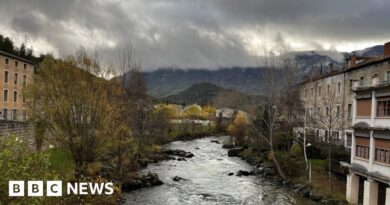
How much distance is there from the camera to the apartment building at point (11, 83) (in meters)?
69.4

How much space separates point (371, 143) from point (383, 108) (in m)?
2.90

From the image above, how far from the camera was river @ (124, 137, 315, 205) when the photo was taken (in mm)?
37062

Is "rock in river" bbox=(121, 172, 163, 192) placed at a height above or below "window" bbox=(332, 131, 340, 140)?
below

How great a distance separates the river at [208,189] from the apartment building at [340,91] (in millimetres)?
9191

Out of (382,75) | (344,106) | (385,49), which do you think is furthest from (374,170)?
(344,106)

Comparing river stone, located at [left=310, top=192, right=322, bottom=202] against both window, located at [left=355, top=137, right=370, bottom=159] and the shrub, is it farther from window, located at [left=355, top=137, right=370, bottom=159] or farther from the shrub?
the shrub

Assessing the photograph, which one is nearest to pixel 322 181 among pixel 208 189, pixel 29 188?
pixel 208 189

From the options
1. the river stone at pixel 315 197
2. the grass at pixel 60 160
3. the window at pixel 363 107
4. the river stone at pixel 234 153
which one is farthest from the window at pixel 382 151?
the river stone at pixel 234 153

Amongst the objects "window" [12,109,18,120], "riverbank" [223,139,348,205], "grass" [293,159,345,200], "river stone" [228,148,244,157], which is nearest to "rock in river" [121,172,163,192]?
"riverbank" [223,139,348,205]

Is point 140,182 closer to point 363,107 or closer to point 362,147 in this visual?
point 362,147

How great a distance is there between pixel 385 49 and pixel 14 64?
59.8 metres

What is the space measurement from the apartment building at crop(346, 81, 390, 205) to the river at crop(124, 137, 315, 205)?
527cm

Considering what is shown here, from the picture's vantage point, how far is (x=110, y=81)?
120ft

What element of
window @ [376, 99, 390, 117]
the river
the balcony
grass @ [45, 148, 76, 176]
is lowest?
the river
